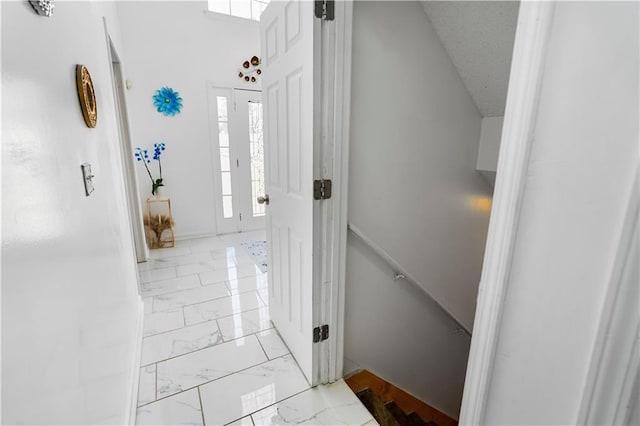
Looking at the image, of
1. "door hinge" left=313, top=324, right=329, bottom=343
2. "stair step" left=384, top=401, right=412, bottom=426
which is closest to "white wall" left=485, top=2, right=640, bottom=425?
"door hinge" left=313, top=324, right=329, bottom=343

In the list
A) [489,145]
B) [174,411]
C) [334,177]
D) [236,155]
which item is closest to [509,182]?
[334,177]

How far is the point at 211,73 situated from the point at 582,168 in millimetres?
4290

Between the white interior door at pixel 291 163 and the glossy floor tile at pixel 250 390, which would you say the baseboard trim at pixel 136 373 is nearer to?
the glossy floor tile at pixel 250 390

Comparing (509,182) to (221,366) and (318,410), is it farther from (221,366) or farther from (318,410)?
(221,366)

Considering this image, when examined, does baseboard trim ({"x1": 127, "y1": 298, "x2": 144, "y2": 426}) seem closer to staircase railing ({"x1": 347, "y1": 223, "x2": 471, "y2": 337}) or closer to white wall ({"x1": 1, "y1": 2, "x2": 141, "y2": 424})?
white wall ({"x1": 1, "y1": 2, "x2": 141, "y2": 424})

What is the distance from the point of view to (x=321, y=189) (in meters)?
1.37

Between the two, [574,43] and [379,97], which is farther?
[379,97]

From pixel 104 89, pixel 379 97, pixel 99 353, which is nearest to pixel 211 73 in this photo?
pixel 104 89

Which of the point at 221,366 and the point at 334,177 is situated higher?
the point at 334,177

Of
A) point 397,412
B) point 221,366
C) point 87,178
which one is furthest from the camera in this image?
point 397,412

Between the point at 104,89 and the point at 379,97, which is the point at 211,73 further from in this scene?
the point at 379,97

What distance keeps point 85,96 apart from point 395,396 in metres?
2.44

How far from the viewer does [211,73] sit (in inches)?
152

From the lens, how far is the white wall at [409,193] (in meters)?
1.46
